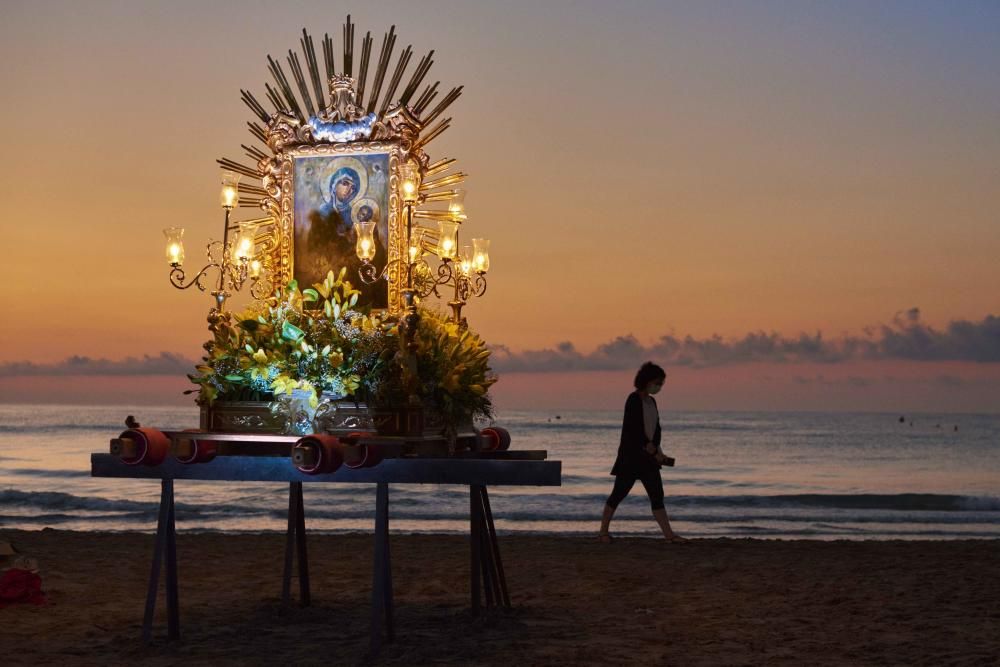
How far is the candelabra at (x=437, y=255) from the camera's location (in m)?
7.51

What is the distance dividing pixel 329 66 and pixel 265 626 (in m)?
3.71

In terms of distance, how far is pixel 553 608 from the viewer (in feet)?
28.2

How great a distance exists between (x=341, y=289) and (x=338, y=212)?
509mm

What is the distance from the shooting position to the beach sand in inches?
272

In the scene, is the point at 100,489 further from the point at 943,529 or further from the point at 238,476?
the point at 238,476

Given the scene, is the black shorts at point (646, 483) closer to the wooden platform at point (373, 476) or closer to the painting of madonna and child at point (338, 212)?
the wooden platform at point (373, 476)

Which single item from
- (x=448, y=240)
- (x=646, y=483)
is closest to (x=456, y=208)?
(x=448, y=240)

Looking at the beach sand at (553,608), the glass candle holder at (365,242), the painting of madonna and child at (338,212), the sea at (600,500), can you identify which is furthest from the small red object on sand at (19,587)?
the sea at (600,500)

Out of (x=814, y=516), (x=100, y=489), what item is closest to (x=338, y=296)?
(x=814, y=516)

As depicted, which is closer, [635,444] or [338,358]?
[338,358]

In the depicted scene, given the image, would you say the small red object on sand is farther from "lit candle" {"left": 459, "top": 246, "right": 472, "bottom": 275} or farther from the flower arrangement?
"lit candle" {"left": 459, "top": 246, "right": 472, "bottom": 275}

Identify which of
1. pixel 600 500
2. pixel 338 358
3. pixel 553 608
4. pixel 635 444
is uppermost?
pixel 338 358

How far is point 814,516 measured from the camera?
68.1 ft

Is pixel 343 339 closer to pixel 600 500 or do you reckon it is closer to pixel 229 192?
pixel 229 192
